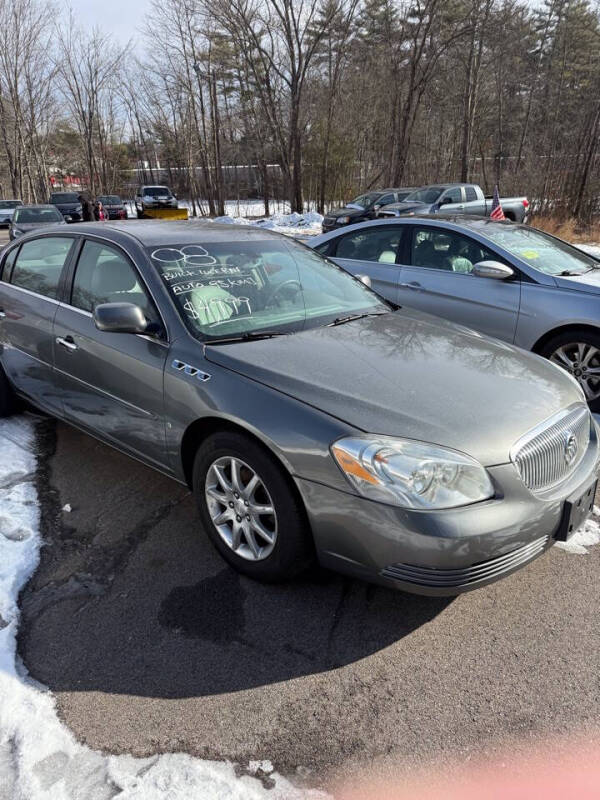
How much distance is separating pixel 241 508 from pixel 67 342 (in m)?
1.70

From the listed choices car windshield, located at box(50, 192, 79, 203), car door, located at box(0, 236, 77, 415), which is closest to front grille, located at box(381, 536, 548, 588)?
car door, located at box(0, 236, 77, 415)

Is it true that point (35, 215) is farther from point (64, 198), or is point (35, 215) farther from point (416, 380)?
point (416, 380)

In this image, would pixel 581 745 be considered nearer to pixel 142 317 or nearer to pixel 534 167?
pixel 142 317

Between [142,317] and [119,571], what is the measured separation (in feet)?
4.20

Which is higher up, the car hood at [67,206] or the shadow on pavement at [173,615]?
the car hood at [67,206]

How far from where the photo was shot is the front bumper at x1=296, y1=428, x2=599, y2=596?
2115 mm

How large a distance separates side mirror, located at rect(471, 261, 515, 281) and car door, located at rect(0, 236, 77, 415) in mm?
3328

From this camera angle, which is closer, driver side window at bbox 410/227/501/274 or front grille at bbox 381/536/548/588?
front grille at bbox 381/536/548/588

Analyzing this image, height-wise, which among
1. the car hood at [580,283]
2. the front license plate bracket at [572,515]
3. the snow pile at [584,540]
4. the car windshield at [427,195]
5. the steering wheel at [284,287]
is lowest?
the snow pile at [584,540]

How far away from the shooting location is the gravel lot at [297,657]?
77.8 inches

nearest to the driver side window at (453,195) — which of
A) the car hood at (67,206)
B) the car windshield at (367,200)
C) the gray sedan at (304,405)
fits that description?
the car windshield at (367,200)

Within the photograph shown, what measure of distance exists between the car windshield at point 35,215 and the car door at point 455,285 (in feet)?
52.9

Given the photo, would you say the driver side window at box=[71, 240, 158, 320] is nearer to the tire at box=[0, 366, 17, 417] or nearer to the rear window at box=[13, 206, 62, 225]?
the tire at box=[0, 366, 17, 417]

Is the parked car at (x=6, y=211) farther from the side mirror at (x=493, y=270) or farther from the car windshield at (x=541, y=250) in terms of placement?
the side mirror at (x=493, y=270)
